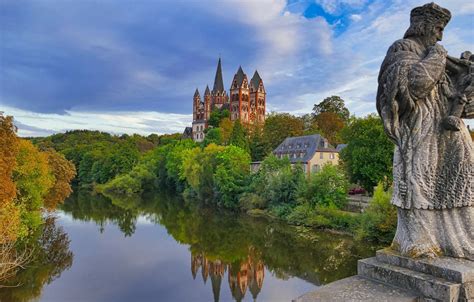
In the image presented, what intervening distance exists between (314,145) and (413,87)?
141ft

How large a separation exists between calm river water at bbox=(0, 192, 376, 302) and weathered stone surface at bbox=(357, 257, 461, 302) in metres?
15.8

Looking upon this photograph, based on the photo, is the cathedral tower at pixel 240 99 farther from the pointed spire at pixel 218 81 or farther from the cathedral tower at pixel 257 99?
the pointed spire at pixel 218 81

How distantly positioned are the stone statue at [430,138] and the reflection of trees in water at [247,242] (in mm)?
17106

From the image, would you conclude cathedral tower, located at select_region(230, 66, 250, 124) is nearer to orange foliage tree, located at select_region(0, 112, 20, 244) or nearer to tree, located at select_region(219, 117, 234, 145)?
tree, located at select_region(219, 117, 234, 145)

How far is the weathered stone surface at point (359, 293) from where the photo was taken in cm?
384

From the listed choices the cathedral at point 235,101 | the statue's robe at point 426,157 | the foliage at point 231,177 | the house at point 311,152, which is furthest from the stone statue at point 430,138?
the cathedral at point 235,101

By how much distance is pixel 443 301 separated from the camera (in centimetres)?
371

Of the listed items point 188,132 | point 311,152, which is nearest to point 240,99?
point 188,132

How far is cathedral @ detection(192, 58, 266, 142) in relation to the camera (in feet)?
345

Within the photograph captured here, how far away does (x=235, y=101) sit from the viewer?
105812 millimetres

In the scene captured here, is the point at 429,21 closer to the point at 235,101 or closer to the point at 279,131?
the point at 279,131

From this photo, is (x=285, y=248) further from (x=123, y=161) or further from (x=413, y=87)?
(x=123, y=161)

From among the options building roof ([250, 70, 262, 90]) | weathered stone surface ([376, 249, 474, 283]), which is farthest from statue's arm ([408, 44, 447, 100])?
building roof ([250, 70, 262, 90])

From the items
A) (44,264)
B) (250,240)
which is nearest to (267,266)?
(250,240)
